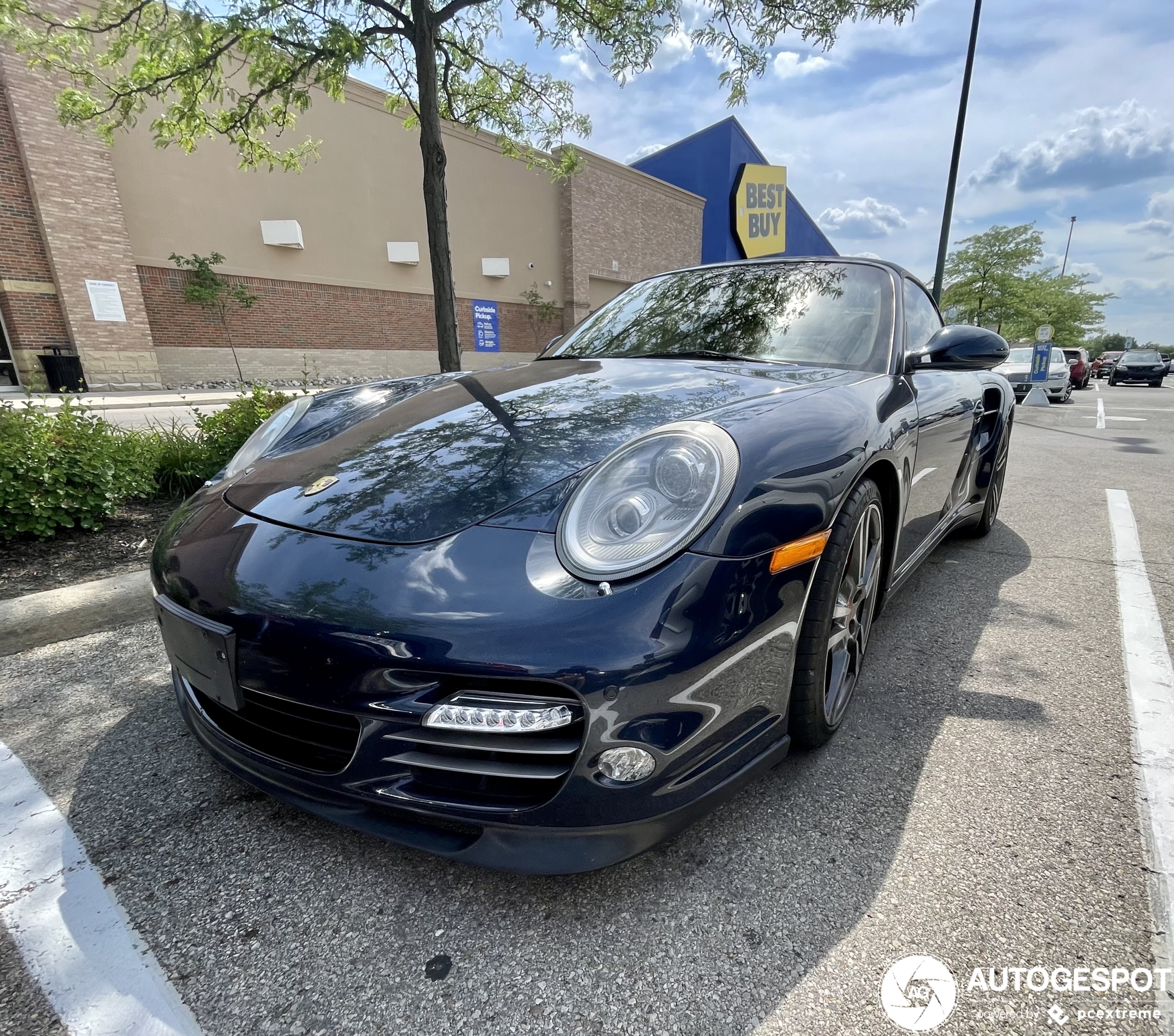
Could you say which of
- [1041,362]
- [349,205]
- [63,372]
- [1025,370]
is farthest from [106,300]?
[1041,362]

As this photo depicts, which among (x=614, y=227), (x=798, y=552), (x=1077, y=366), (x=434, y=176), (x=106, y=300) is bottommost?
(x=1077, y=366)

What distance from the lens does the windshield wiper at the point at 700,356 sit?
2125 millimetres

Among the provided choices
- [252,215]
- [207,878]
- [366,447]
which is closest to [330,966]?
[207,878]

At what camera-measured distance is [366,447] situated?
1683mm

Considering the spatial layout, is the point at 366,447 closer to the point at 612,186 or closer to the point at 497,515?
the point at 497,515

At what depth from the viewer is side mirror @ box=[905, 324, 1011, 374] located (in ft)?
7.03

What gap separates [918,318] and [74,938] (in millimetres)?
3261

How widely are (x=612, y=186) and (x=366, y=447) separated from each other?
2359 centimetres

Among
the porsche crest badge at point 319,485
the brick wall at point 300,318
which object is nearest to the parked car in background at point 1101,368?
the brick wall at point 300,318

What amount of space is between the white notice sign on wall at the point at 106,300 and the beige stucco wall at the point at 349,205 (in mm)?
996

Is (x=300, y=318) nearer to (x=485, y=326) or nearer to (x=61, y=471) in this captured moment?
(x=485, y=326)

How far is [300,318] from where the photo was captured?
53.3ft

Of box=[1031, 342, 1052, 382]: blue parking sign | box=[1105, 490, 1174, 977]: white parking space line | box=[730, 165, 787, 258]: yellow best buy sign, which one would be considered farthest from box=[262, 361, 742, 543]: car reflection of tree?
box=[730, 165, 787, 258]: yellow best buy sign

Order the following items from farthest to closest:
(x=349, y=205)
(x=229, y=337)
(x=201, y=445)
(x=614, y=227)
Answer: (x=614, y=227) < (x=349, y=205) < (x=229, y=337) < (x=201, y=445)
